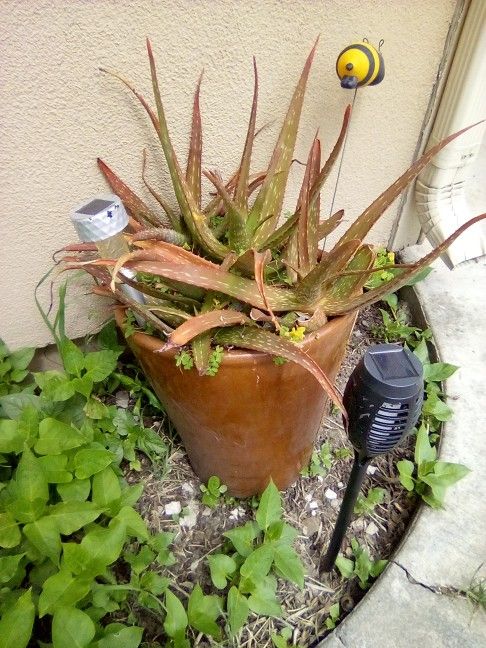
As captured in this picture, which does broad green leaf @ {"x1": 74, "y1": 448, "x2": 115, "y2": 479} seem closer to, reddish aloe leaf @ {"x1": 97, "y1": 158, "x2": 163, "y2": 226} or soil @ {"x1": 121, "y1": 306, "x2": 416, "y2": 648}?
soil @ {"x1": 121, "y1": 306, "x2": 416, "y2": 648}

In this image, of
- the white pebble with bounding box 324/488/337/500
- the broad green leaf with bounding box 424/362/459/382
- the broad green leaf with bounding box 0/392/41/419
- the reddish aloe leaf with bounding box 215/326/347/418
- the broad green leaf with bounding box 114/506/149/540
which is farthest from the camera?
the broad green leaf with bounding box 424/362/459/382

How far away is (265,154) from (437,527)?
1151 millimetres

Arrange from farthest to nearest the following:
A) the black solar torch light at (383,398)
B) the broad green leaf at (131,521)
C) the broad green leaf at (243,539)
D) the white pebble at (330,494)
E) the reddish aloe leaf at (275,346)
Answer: the white pebble at (330,494), the broad green leaf at (243,539), the broad green leaf at (131,521), the reddish aloe leaf at (275,346), the black solar torch light at (383,398)

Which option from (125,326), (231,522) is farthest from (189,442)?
(125,326)

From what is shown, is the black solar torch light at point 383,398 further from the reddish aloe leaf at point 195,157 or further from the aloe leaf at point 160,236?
the reddish aloe leaf at point 195,157

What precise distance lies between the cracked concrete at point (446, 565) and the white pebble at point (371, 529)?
0.10 meters

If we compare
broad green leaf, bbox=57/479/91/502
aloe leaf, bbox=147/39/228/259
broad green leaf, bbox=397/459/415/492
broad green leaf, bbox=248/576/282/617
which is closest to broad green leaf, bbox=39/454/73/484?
broad green leaf, bbox=57/479/91/502

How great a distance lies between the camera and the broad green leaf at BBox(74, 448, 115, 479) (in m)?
1.00

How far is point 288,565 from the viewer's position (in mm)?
1007

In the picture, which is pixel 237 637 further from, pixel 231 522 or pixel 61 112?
pixel 61 112

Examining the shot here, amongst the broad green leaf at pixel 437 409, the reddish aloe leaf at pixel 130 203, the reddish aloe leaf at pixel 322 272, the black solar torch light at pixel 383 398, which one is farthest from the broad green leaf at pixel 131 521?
the broad green leaf at pixel 437 409

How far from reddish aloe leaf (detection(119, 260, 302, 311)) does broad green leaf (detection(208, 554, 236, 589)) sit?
589mm

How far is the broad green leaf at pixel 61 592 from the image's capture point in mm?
805

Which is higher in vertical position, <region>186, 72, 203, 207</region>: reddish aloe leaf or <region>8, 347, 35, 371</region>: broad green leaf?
<region>186, 72, 203, 207</region>: reddish aloe leaf
